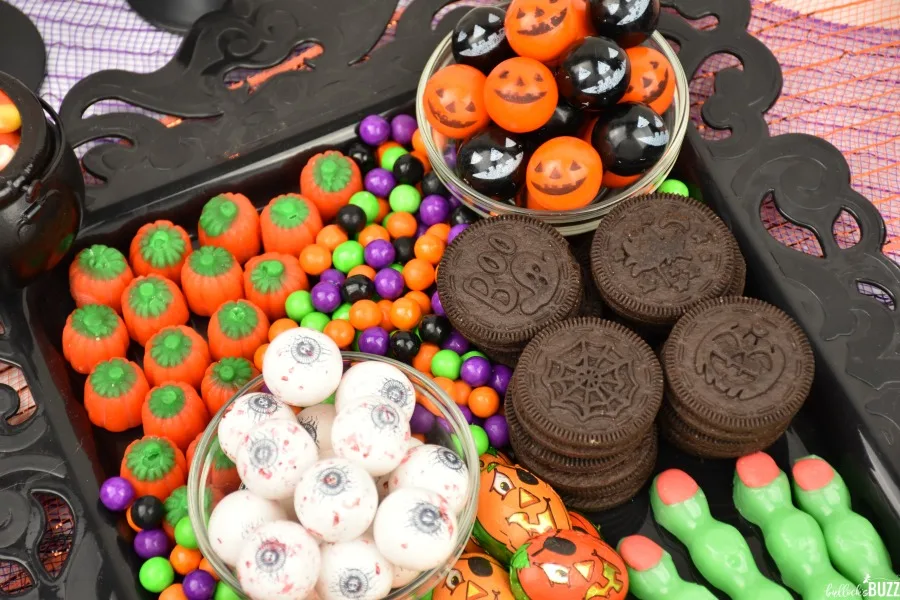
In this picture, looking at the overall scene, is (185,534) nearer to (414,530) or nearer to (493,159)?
(414,530)

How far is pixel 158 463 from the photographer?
121cm

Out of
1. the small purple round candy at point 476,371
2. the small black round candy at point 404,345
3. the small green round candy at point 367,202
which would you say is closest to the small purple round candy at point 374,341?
the small black round candy at point 404,345

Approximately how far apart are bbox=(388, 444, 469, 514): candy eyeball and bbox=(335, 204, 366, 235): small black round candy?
0.44 meters

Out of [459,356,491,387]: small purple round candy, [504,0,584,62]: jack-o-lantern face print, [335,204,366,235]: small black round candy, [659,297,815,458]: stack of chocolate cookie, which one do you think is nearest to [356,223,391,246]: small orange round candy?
[335,204,366,235]: small black round candy

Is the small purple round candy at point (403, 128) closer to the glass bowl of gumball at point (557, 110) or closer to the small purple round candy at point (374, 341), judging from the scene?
the glass bowl of gumball at point (557, 110)

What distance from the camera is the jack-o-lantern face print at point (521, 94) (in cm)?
121

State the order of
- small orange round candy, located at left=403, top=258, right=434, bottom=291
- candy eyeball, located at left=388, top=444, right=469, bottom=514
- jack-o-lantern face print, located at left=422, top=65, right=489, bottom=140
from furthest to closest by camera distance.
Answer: small orange round candy, located at left=403, top=258, right=434, bottom=291
jack-o-lantern face print, located at left=422, top=65, right=489, bottom=140
candy eyeball, located at left=388, top=444, right=469, bottom=514

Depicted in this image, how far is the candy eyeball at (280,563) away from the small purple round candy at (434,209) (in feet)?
1.96

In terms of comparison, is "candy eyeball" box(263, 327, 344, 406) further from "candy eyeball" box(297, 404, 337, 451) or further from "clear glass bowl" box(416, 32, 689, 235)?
"clear glass bowl" box(416, 32, 689, 235)

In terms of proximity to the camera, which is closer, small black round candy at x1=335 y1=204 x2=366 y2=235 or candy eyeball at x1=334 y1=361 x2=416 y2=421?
candy eyeball at x1=334 y1=361 x2=416 y2=421

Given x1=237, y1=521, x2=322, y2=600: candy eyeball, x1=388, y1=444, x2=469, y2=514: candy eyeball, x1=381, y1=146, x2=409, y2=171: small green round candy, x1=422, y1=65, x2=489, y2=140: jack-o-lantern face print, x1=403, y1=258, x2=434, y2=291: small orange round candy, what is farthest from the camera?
x1=381, y1=146, x2=409, y2=171: small green round candy

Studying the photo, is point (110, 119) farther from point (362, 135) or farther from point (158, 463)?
point (158, 463)

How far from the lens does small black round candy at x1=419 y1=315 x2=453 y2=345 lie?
52.6 inches

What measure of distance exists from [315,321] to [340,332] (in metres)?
0.05
